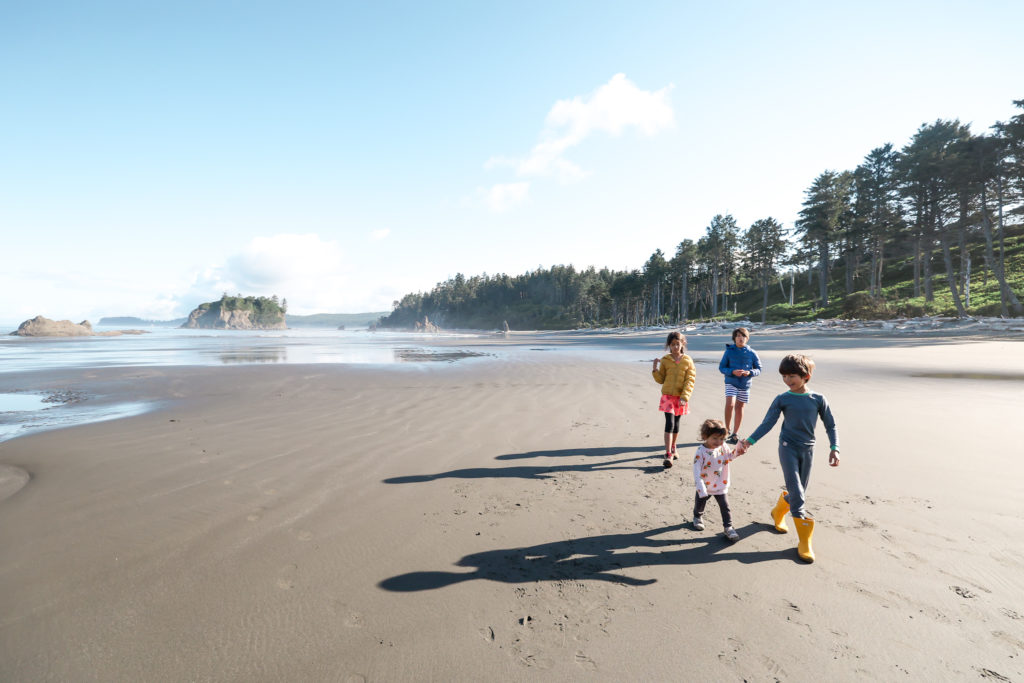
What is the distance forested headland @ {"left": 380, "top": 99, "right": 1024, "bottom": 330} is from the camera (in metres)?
33.2

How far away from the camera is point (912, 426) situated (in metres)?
7.53

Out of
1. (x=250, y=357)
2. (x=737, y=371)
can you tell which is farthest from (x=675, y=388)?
(x=250, y=357)

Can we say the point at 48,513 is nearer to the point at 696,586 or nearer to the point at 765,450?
the point at 696,586

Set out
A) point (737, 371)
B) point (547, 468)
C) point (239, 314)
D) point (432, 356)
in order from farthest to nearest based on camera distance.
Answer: point (239, 314), point (432, 356), point (737, 371), point (547, 468)

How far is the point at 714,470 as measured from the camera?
399 centimetres

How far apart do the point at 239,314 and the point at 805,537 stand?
19522 cm

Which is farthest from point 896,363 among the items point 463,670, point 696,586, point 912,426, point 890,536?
point 463,670

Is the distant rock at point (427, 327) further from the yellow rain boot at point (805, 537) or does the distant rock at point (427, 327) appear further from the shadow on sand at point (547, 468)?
the yellow rain boot at point (805, 537)

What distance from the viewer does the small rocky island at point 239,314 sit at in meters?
164

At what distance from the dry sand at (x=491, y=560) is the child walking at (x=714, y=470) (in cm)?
25

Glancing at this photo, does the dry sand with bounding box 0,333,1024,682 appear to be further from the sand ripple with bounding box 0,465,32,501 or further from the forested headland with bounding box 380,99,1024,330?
the forested headland with bounding box 380,99,1024,330

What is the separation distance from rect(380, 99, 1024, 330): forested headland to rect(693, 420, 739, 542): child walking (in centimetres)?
4086

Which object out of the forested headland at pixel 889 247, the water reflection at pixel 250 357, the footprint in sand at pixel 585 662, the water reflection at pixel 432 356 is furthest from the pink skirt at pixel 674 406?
the forested headland at pixel 889 247

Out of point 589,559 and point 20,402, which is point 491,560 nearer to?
point 589,559
